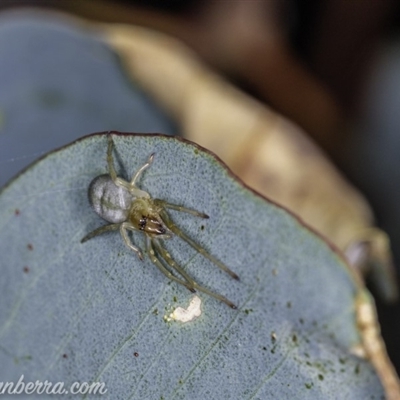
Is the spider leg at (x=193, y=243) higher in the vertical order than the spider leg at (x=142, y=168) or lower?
lower

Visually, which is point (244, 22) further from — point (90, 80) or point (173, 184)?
point (173, 184)

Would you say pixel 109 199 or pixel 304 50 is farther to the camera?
pixel 304 50

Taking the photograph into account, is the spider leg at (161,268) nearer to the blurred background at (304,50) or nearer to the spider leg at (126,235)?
the spider leg at (126,235)

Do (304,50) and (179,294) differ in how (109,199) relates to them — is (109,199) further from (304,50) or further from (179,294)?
(304,50)

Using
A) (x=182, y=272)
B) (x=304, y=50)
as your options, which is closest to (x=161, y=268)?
(x=182, y=272)

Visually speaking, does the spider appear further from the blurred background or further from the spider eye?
the blurred background

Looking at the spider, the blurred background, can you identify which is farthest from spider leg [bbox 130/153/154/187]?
the blurred background

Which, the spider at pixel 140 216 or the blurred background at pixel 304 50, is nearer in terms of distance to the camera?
the spider at pixel 140 216

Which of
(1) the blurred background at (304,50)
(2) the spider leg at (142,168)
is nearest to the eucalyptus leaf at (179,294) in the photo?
(2) the spider leg at (142,168)
